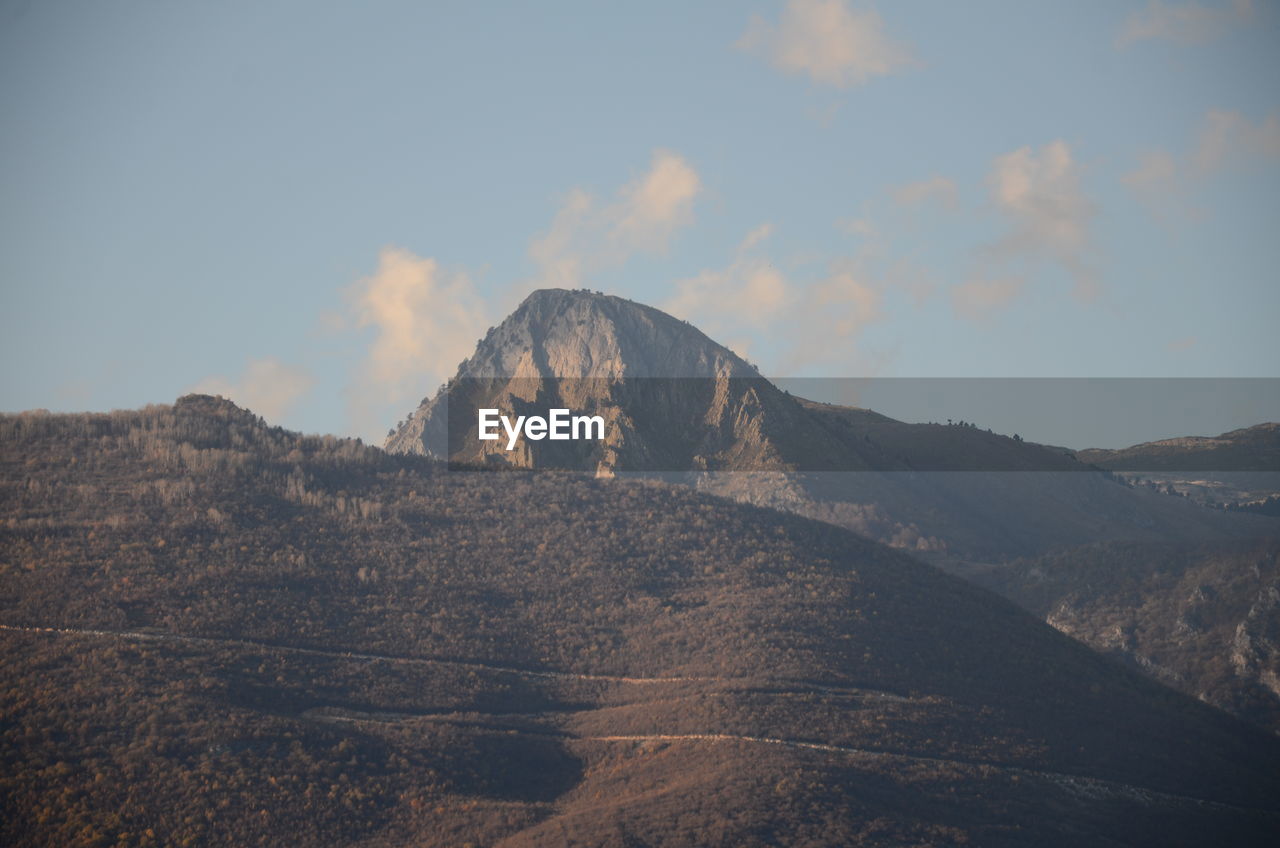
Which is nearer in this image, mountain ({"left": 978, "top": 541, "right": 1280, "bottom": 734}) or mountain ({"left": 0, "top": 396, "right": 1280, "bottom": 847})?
mountain ({"left": 0, "top": 396, "right": 1280, "bottom": 847})

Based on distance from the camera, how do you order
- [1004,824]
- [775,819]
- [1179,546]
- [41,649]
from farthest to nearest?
[1179,546] < [41,649] < [1004,824] < [775,819]

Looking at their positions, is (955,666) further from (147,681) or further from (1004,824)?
(147,681)

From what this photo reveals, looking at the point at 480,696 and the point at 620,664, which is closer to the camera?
the point at 480,696

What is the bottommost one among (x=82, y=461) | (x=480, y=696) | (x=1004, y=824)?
(x=1004, y=824)

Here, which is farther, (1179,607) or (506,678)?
(1179,607)

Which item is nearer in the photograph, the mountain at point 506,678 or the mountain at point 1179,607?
the mountain at point 506,678

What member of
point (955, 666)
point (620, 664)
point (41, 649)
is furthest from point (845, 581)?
point (41, 649)

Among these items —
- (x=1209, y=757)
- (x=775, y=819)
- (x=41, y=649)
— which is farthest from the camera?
(x=1209, y=757)

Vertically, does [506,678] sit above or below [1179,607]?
below
